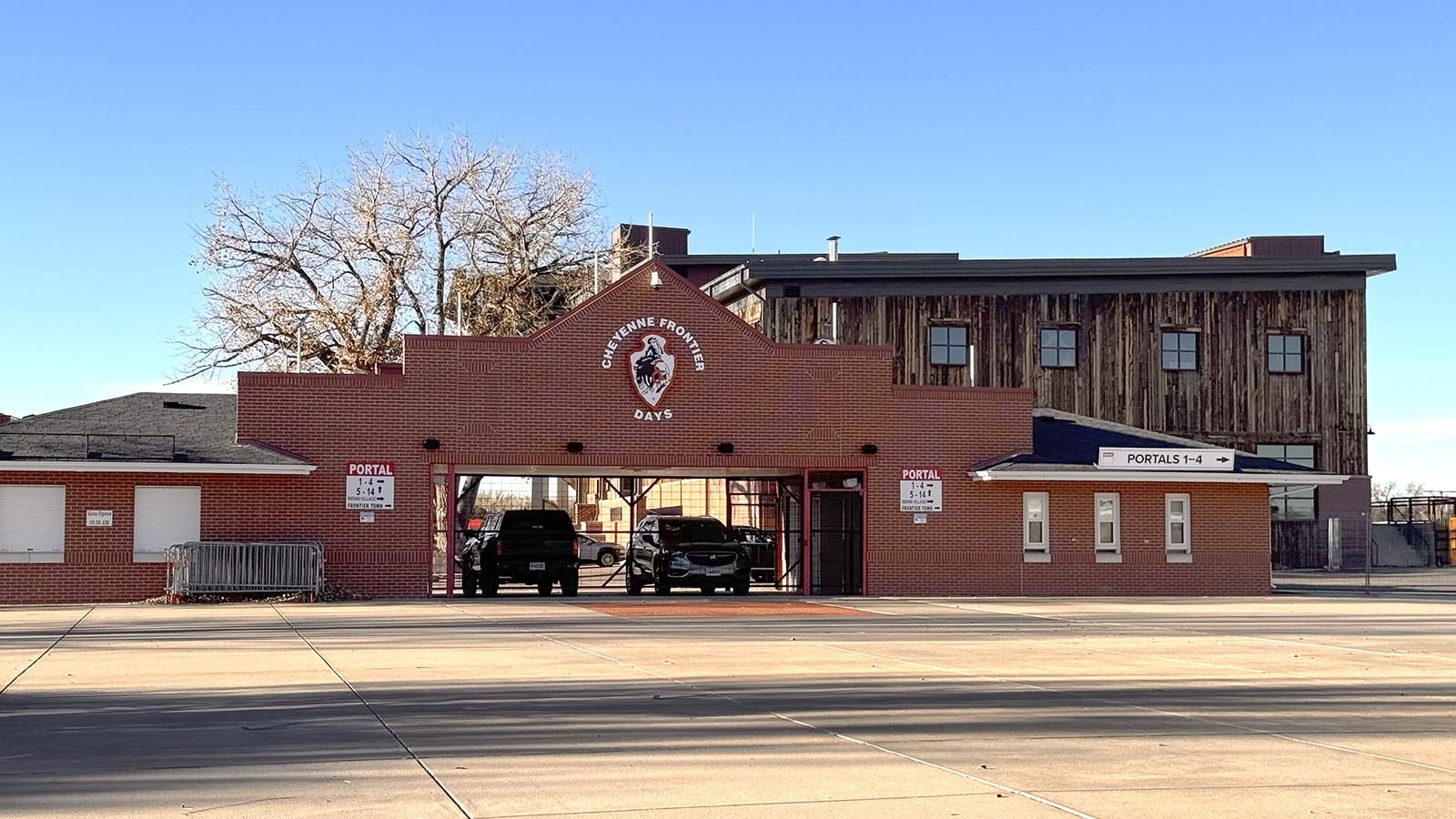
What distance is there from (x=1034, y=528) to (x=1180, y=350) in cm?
1712

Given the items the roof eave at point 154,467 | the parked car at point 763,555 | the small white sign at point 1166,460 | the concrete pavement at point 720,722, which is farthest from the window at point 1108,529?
the roof eave at point 154,467

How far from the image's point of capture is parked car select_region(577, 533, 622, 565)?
176ft

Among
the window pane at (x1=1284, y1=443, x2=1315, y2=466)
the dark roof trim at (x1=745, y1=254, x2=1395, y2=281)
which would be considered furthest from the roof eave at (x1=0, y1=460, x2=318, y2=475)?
the window pane at (x1=1284, y1=443, x2=1315, y2=466)

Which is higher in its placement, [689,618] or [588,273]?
[588,273]

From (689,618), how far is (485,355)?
9448 mm

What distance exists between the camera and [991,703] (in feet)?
46.8

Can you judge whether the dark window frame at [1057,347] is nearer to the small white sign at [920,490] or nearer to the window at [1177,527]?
the window at [1177,527]

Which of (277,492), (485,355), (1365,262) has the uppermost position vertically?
(1365,262)

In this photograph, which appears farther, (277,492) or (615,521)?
(615,521)

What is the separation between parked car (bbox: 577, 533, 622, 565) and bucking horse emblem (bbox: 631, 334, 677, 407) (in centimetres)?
1899

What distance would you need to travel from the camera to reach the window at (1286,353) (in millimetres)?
51250

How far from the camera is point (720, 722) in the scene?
13.0 meters

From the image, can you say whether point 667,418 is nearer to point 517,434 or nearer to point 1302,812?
point 517,434

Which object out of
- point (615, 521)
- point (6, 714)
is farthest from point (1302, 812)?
point (615, 521)
